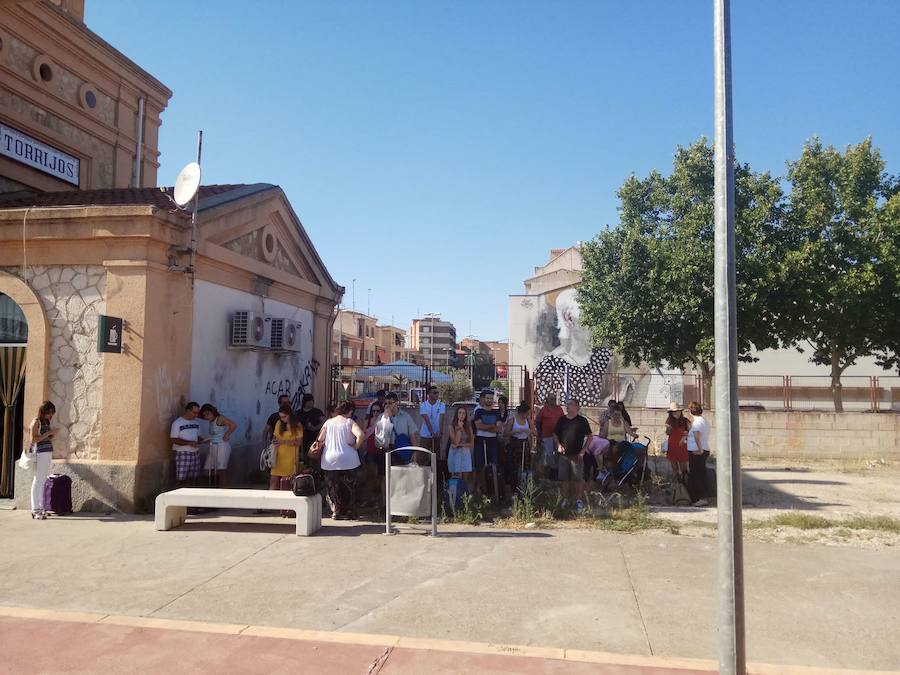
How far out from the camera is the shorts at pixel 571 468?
10.1 m

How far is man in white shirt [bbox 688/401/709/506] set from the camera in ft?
34.2

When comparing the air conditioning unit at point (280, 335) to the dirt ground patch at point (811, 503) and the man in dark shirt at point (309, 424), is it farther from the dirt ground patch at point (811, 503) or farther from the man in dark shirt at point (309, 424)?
the dirt ground patch at point (811, 503)

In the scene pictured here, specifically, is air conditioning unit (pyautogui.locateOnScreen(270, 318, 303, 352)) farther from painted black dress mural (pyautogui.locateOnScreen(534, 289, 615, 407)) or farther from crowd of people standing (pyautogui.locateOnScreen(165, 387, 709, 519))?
painted black dress mural (pyautogui.locateOnScreen(534, 289, 615, 407))

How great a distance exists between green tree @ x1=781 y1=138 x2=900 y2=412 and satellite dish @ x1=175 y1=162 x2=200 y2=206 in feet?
53.3

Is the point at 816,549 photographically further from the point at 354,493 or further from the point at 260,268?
the point at 260,268

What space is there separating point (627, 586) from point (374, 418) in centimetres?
512

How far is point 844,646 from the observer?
4.84 m

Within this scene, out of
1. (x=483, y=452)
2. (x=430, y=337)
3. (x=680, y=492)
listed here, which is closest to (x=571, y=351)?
(x=680, y=492)

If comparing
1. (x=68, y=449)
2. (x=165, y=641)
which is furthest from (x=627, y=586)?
(x=68, y=449)

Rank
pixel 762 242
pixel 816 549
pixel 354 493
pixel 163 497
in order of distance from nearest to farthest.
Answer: pixel 816 549 → pixel 163 497 → pixel 354 493 → pixel 762 242

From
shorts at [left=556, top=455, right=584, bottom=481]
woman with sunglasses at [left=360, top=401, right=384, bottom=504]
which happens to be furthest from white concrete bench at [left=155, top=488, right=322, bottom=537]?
shorts at [left=556, top=455, right=584, bottom=481]

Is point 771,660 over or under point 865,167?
under

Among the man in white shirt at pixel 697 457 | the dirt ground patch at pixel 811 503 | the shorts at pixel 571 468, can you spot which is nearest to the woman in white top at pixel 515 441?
the shorts at pixel 571 468

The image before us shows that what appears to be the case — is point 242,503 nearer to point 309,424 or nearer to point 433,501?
point 433,501
